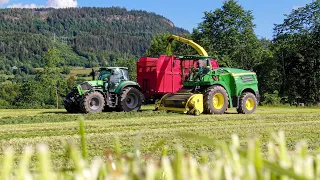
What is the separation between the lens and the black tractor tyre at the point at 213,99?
14.0 m

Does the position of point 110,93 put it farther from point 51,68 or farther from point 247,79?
point 51,68

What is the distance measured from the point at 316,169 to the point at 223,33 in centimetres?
4172

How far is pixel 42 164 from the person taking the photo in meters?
0.50

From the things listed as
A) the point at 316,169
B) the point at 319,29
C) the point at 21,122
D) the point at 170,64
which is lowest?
the point at 21,122

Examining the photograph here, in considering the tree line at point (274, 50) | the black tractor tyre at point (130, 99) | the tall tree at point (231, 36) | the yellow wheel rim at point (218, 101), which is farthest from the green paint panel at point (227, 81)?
the tall tree at point (231, 36)

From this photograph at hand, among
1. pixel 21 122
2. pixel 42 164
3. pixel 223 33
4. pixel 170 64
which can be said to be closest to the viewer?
pixel 42 164

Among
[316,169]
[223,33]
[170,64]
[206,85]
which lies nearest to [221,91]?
[206,85]

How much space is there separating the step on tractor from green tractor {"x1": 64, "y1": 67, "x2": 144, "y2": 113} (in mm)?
1075

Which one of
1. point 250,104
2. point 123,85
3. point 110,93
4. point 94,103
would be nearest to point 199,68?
point 250,104

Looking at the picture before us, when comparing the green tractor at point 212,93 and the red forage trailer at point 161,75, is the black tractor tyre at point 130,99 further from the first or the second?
the red forage trailer at point 161,75

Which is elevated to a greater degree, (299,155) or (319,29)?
(319,29)

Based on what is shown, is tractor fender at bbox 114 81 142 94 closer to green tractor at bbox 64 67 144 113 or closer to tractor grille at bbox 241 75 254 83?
green tractor at bbox 64 67 144 113

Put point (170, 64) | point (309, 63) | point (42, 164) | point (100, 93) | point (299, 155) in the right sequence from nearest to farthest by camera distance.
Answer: point (42, 164) → point (299, 155) → point (100, 93) → point (170, 64) → point (309, 63)

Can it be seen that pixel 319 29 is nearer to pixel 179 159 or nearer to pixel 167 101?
pixel 167 101
